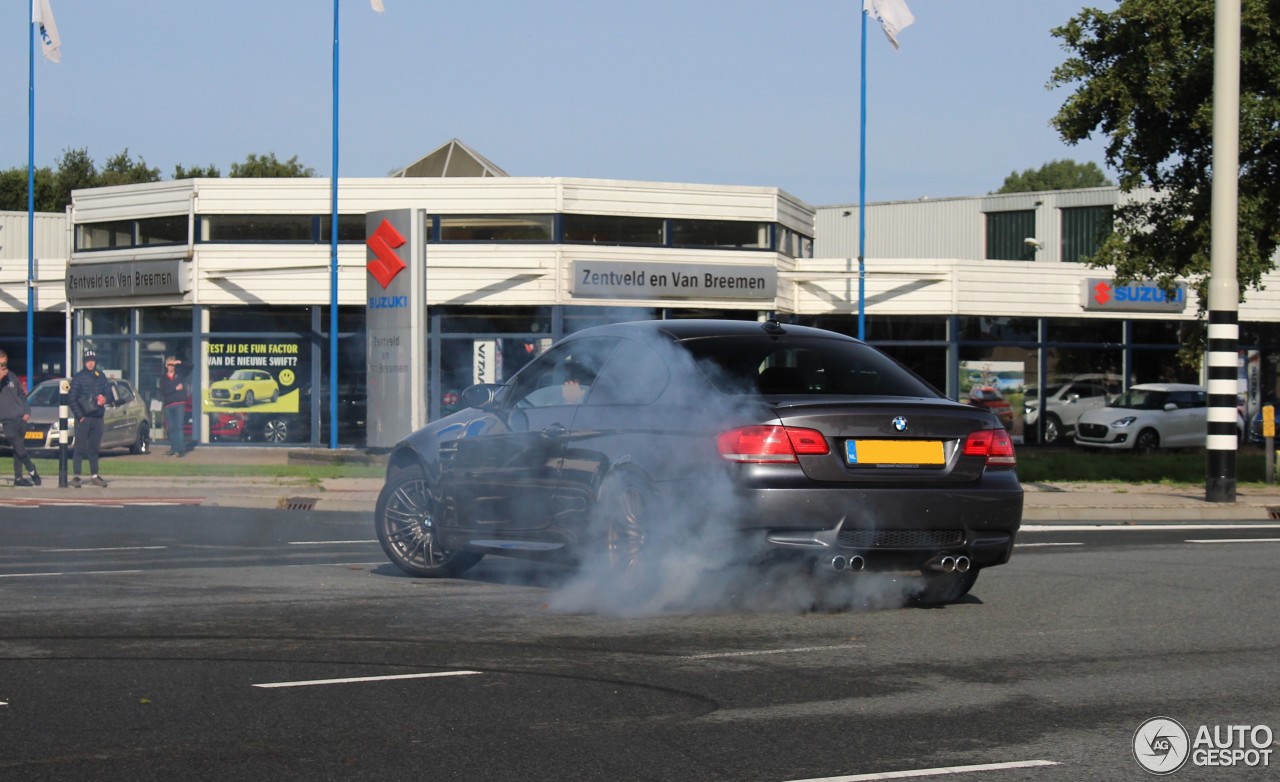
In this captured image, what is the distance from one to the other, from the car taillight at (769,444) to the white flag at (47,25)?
31161 mm

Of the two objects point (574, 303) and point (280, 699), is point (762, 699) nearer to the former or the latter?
point (280, 699)

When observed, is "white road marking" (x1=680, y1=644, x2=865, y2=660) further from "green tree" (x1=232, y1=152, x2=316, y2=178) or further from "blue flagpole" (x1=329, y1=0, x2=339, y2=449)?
"green tree" (x1=232, y1=152, x2=316, y2=178)

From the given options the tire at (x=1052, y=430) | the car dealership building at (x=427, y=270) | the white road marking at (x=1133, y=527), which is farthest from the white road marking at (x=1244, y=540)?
the tire at (x=1052, y=430)

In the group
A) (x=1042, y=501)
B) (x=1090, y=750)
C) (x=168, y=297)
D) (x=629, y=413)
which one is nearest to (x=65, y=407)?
(x=168, y=297)

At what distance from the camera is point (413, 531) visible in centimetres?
998

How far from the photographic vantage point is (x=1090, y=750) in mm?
5160

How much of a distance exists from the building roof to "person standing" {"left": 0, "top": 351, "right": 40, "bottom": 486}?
39.8 ft

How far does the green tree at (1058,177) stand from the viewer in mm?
104125

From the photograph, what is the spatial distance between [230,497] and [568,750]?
13740 millimetres

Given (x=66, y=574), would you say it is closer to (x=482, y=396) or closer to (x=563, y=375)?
(x=482, y=396)

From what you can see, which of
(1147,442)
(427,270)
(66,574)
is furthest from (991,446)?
(1147,442)

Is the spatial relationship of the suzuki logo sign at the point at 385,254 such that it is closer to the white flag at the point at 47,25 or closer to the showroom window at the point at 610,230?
the showroom window at the point at 610,230

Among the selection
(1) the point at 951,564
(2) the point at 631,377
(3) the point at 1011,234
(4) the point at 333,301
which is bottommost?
(1) the point at 951,564

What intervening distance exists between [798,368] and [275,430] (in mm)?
22887
